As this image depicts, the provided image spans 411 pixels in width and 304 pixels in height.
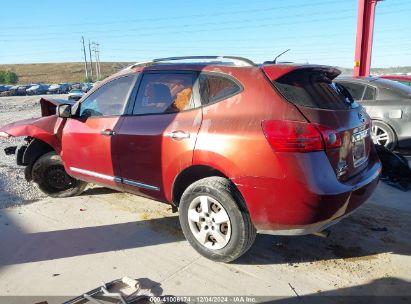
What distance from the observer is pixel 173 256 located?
12.3 ft

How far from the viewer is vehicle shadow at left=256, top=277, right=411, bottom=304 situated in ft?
9.89

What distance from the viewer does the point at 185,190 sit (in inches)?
146

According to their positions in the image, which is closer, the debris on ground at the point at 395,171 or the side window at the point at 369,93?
the debris on ground at the point at 395,171

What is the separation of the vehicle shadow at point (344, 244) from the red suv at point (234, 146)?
50 centimetres

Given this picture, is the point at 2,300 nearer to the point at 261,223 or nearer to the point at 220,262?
the point at 220,262

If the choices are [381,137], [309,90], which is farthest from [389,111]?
[309,90]

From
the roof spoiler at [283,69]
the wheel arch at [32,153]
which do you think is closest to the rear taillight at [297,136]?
the roof spoiler at [283,69]

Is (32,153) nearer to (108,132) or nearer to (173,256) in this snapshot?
(108,132)

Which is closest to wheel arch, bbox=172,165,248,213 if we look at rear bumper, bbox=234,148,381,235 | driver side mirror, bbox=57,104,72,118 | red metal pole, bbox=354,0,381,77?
rear bumper, bbox=234,148,381,235

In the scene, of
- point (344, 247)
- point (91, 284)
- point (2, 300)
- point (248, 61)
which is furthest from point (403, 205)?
point (2, 300)

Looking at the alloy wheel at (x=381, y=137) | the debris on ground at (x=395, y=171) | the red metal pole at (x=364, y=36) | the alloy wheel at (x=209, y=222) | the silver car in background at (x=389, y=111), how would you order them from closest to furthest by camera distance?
the alloy wheel at (x=209, y=222) < the debris on ground at (x=395, y=171) < the silver car in background at (x=389, y=111) < the alloy wheel at (x=381, y=137) < the red metal pole at (x=364, y=36)

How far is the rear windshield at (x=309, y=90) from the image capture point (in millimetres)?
3225

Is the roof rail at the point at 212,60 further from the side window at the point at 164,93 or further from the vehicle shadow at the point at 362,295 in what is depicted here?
the vehicle shadow at the point at 362,295

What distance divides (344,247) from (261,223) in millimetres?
1192
